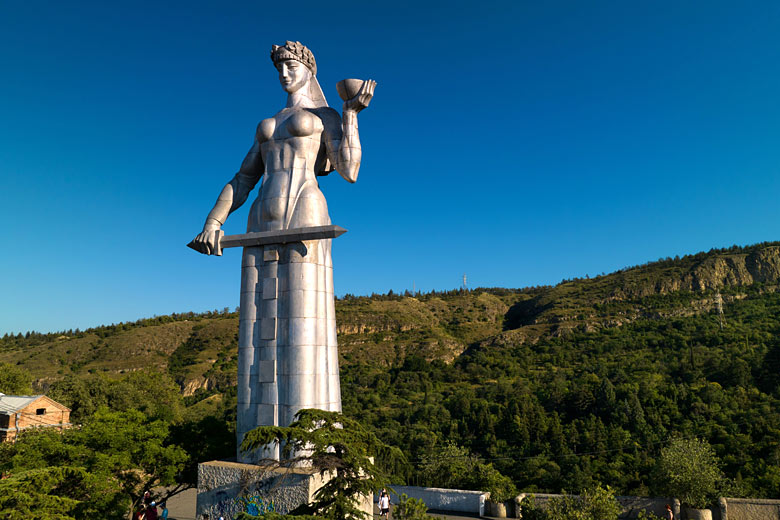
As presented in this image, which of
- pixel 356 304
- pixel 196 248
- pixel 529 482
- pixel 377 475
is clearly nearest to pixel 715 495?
pixel 529 482

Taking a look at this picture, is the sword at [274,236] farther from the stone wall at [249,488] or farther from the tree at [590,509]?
the tree at [590,509]

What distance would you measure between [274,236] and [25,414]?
2744cm

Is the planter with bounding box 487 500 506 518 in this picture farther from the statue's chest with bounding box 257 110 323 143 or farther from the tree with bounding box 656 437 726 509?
the statue's chest with bounding box 257 110 323 143

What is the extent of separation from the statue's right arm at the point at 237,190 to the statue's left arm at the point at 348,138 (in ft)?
6.52

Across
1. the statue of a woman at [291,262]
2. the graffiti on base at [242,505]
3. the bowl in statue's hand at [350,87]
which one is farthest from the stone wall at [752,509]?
the bowl in statue's hand at [350,87]

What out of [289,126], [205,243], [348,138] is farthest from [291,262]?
[289,126]

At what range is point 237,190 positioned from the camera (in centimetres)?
1254

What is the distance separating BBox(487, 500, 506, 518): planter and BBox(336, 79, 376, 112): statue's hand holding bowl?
51.4ft

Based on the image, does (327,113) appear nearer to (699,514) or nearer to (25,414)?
(699,514)

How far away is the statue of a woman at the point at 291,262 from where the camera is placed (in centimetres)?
1066

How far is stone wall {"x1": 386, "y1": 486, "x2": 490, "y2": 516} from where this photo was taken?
19.9 m

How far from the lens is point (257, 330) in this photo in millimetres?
11188

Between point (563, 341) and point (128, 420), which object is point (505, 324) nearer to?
point (563, 341)

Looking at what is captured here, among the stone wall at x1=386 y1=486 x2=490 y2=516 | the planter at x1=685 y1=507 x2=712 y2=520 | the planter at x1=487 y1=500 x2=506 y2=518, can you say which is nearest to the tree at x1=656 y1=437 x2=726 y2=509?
the planter at x1=685 y1=507 x2=712 y2=520
